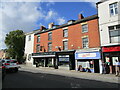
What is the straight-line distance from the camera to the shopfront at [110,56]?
14.1 m

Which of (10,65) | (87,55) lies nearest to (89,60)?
(87,55)

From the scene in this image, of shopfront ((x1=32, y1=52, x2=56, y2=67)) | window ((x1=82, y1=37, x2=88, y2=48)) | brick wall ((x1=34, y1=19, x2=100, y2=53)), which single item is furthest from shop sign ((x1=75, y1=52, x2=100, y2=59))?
shopfront ((x1=32, y1=52, x2=56, y2=67))

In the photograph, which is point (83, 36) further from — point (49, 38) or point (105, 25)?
point (49, 38)

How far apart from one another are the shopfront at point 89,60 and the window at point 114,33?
2.74 meters

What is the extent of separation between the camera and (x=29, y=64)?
28.2 meters

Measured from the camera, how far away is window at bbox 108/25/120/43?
14.2 m

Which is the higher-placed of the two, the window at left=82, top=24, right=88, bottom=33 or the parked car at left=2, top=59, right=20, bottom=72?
the window at left=82, top=24, right=88, bottom=33

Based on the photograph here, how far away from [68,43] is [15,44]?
24592mm

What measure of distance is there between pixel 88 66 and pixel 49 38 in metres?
10.9

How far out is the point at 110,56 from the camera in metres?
14.6

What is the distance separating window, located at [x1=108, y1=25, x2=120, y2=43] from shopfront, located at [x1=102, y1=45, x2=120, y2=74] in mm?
1026

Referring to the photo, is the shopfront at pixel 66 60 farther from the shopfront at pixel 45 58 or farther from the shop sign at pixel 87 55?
the shopfront at pixel 45 58

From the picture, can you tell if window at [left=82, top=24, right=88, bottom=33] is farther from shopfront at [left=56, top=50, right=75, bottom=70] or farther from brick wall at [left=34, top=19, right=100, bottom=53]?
shopfront at [left=56, top=50, right=75, bottom=70]

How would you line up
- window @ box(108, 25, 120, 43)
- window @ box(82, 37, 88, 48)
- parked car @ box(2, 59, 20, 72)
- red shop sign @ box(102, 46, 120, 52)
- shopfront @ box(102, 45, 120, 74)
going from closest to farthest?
red shop sign @ box(102, 46, 120, 52)
parked car @ box(2, 59, 20, 72)
shopfront @ box(102, 45, 120, 74)
window @ box(108, 25, 120, 43)
window @ box(82, 37, 88, 48)
